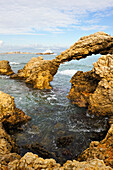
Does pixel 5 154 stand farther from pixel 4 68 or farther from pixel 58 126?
pixel 4 68

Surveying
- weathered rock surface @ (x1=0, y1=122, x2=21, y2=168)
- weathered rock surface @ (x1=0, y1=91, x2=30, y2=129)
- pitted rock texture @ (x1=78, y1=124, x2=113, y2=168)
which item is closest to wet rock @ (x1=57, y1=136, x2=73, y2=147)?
pitted rock texture @ (x1=78, y1=124, x2=113, y2=168)

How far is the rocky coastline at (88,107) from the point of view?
4297 mm

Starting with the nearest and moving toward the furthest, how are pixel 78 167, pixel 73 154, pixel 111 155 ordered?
pixel 78 167 < pixel 111 155 < pixel 73 154

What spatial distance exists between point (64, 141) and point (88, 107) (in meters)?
5.37

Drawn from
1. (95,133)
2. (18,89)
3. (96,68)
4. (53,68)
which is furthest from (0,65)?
(95,133)

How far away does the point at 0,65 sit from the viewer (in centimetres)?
2959

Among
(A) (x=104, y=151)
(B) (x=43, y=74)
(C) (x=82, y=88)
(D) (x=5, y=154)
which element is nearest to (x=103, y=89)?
(C) (x=82, y=88)

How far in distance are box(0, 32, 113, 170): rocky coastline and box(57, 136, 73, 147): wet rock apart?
2.21 meters

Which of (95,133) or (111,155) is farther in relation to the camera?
(95,133)

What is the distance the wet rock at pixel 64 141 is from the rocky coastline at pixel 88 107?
2.21m

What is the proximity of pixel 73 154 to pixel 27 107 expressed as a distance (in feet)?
26.3

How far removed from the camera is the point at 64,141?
30.2 feet

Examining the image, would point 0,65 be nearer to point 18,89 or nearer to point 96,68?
point 18,89

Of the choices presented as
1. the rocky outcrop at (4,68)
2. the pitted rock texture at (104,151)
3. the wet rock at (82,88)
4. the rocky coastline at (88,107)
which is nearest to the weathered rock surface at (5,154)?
the rocky coastline at (88,107)
